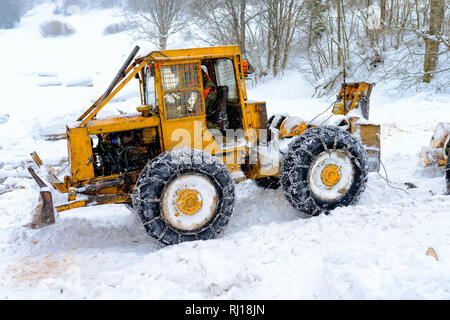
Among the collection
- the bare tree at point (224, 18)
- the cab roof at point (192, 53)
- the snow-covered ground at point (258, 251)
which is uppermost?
the bare tree at point (224, 18)

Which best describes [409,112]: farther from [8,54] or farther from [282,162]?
[8,54]

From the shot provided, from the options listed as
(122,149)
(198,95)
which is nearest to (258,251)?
(198,95)

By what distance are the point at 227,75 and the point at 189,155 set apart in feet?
5.23

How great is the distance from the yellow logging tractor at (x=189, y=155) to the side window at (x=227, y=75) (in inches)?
0.7

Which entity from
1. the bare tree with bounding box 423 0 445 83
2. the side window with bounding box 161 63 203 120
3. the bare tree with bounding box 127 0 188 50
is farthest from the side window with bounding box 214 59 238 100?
the bare tree with bounding box 127 0 188 50

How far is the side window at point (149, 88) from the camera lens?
15.6 feet

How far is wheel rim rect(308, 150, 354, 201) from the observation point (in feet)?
15.9

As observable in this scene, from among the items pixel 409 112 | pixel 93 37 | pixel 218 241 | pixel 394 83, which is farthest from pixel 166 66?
pixel 93 37

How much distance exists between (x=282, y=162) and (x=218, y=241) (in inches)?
60.7

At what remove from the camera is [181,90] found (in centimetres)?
452

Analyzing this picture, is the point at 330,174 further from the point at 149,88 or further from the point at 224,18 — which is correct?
the point at 224,18

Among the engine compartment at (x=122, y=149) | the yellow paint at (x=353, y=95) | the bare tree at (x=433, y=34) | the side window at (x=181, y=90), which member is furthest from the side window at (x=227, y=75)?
the bare tree at (x=433, y=34)

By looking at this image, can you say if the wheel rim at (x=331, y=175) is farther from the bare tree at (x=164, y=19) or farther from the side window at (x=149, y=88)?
the bare tree at (x=164, y=19)

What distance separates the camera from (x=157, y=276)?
339 centimetres
